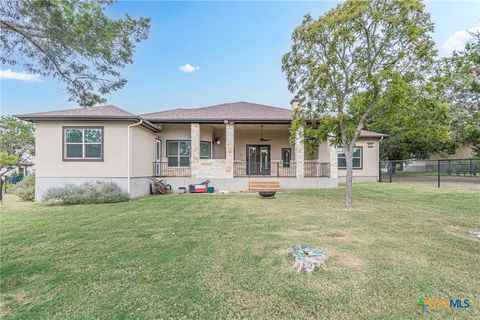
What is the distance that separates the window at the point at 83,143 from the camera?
34.3 feet

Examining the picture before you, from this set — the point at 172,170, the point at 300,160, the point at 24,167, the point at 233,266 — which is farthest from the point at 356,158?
the point at 24,167

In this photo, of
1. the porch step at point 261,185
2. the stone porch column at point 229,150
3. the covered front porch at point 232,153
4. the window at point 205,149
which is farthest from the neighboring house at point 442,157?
the window at point 205,149

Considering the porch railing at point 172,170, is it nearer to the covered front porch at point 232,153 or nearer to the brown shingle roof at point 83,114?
the covered front porch at point 232,153

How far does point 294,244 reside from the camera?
4516mm

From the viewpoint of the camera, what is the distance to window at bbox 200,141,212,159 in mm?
14508

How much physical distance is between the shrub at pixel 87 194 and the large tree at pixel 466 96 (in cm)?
1994

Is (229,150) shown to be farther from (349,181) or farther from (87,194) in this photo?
(87,194)

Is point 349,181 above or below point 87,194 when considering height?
above

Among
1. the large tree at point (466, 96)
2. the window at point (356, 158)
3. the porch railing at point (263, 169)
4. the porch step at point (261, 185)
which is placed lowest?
the porch step at point (261, 185)

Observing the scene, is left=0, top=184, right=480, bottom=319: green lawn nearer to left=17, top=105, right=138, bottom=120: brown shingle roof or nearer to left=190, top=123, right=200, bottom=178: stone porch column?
left=17, top=105, right=138, bottom=120: brown shingle roof

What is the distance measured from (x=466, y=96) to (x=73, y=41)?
23921mm

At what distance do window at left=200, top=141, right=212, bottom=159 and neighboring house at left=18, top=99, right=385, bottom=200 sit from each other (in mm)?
49

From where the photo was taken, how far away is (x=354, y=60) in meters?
7.97

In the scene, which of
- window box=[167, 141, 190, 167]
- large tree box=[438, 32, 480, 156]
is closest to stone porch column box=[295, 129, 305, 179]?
window box=[167, 141, 190, 167]
